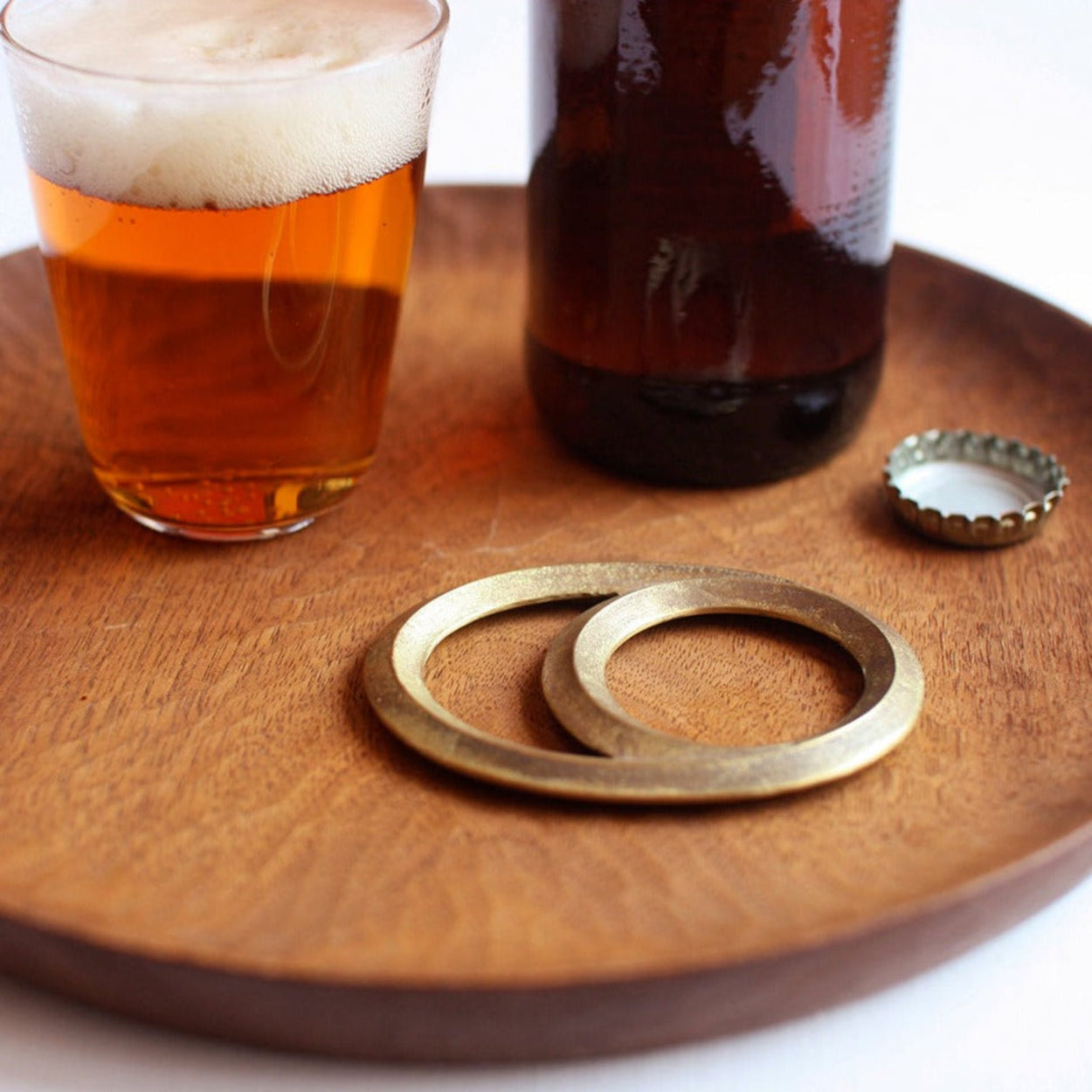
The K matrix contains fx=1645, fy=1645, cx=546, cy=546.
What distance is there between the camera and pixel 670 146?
0.75 m

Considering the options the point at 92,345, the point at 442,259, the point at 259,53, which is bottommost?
the point at 442,259

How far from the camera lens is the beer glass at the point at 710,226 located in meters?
0.73

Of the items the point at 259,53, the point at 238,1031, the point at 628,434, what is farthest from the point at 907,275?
the point at 238,1031

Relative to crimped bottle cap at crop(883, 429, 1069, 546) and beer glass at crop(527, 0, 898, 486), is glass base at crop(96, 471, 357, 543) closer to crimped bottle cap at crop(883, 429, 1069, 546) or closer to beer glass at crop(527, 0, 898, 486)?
beer glass at crop(527, 0, 898, 486)

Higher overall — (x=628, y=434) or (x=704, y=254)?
(x=704, y=254)

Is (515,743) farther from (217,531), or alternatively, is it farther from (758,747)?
(217,531)

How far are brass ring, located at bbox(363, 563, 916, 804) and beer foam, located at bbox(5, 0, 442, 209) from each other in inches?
7.5

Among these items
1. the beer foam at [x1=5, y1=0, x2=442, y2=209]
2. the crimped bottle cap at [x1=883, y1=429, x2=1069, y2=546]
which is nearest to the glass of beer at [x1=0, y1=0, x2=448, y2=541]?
the beer foam at [x1=5, y1=0, x2=442, y2=209]

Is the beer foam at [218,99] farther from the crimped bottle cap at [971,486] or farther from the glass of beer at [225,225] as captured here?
the crimped bottle cap at [971,486]

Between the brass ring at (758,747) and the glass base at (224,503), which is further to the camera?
the glass base at (224,503)

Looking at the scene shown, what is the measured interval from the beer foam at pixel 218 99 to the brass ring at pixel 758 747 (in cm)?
22

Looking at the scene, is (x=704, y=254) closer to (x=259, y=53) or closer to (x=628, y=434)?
(x=628, y=434)

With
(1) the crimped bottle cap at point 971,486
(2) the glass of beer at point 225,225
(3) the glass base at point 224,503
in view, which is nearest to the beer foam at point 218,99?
(2) the glass of beer at point 225,225

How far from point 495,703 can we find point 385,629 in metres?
0.07
